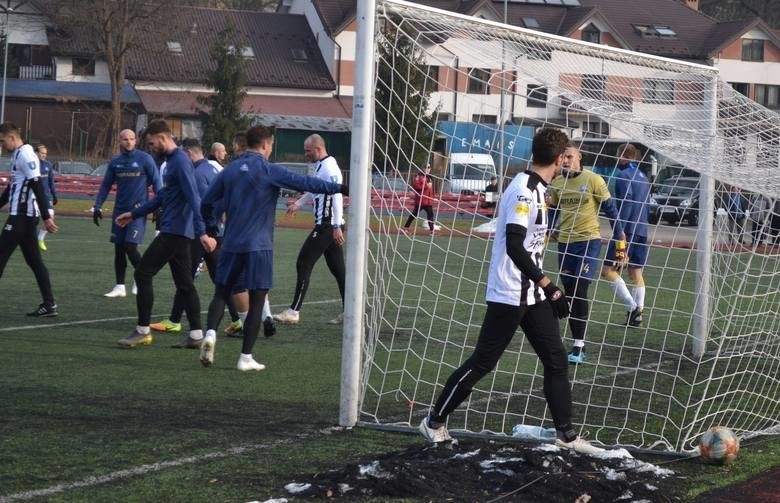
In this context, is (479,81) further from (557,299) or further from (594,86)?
(557,299)

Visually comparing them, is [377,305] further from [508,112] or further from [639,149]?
[639,149]

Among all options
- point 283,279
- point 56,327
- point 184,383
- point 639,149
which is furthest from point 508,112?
point 283,279

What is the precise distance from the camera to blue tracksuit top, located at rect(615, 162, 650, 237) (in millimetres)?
9859

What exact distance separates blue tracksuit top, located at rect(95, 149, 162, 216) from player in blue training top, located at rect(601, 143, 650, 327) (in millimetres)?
5407

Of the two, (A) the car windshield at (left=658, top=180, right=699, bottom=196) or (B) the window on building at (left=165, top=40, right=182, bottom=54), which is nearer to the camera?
(A) the car windshield at (left=658, top=180, right=699, bottom=196)

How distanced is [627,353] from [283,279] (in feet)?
23.7

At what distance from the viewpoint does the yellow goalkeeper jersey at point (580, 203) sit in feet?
32.4

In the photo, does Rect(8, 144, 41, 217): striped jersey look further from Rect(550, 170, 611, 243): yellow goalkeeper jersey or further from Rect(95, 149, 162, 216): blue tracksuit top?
Rect(550, 170, 611, 243): yellow goalkeeper jersey

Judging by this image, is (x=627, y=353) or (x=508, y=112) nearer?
(x=508, y=112)

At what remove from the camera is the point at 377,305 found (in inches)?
320

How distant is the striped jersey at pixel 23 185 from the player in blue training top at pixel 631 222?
6.02 metres

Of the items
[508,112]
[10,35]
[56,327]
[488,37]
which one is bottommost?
[56,327]

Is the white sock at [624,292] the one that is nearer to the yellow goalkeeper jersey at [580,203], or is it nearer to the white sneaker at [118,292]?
the yellow goalkeeper jersey at [580,203]

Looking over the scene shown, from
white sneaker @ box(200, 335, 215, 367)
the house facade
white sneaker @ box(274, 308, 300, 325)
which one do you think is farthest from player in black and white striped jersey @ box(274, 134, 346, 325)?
the house facade
